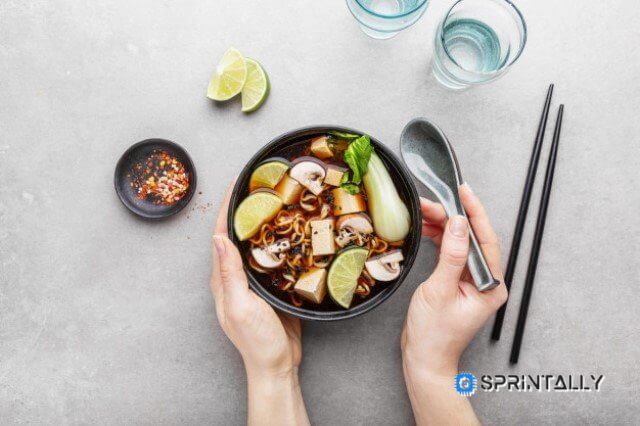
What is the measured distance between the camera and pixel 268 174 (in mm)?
1716

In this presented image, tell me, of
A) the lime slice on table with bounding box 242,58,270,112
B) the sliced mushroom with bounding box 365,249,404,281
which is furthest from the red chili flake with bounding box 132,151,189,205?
the sliced mushroom with bounding box 365,249,404,281

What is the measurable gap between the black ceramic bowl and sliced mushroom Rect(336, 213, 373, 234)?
156 millimetres

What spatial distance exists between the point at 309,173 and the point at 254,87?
21.2 inches

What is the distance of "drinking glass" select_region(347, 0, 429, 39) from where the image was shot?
183 centimetres

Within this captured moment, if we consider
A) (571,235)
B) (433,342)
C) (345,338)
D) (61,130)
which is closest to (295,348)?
(345,338)

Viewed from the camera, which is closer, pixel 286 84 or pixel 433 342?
pixel 433 342

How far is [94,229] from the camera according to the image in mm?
2088

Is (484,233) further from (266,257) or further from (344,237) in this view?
(266,257)

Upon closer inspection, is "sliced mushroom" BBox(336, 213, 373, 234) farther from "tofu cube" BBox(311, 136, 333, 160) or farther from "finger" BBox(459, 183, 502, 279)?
"finger" BBox(459, 183, 502, 279)

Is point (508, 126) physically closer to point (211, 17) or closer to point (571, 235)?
point (571, 235)

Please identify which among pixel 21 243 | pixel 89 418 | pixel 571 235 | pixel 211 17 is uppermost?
pixel 211 17

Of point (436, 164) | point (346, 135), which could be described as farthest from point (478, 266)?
point (346, 135)

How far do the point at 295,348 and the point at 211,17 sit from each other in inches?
59.4

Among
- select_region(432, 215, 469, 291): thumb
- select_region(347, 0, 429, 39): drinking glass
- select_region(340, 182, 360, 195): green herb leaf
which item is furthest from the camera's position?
select_region(347, 0, 429, 39): drinking glass
